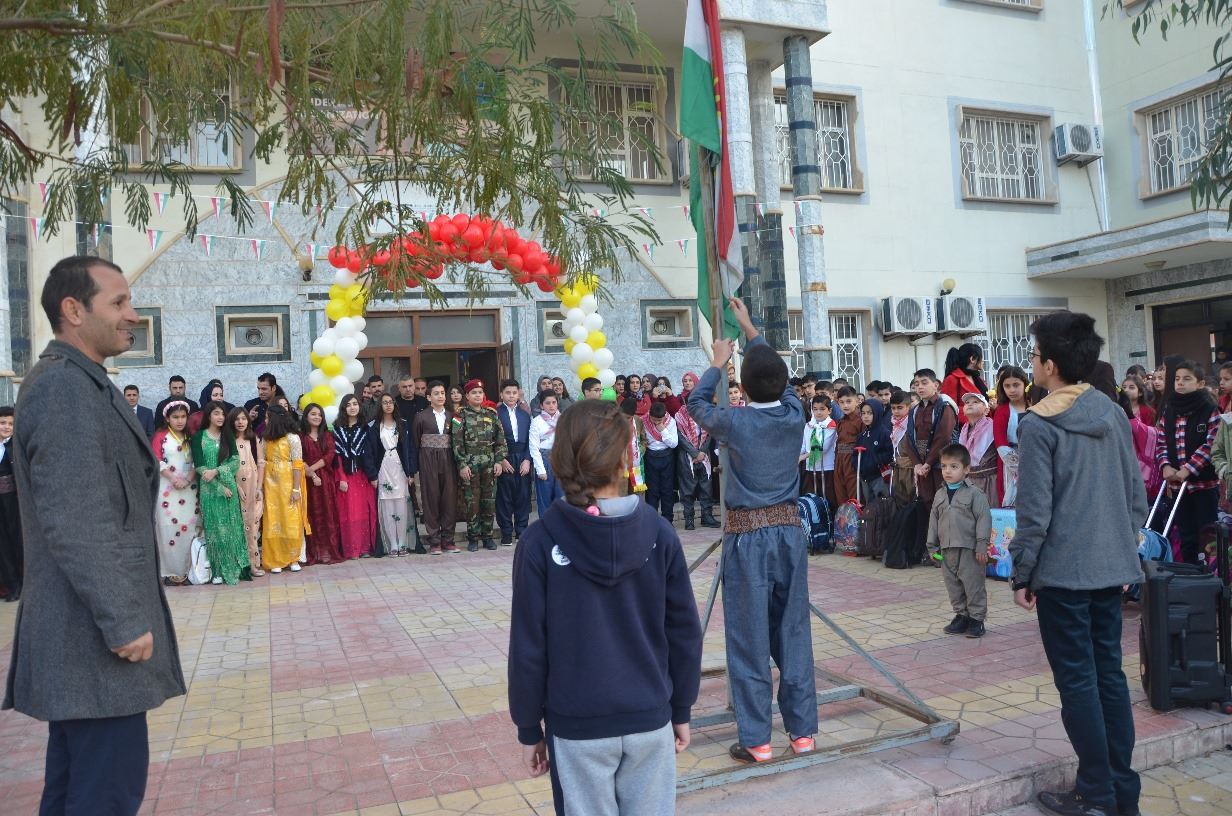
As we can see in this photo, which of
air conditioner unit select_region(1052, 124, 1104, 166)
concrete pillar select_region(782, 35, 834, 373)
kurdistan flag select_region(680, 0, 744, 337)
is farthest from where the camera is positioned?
air conditioner unit select_region(1052, 124, 1104, 166)

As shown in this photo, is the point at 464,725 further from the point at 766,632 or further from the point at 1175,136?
the point at 1175,136

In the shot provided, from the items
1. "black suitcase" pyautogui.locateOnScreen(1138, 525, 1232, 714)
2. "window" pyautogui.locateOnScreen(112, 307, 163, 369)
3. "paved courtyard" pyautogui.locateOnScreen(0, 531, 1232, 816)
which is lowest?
"paved courtyard" pyautogui.locateOnScreen(0, 531, 1232, 816)

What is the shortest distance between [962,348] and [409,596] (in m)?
6.02

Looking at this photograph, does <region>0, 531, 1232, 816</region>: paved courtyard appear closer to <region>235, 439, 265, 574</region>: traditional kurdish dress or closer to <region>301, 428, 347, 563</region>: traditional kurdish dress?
<region>235, 439, 265, 574</region>: traditional kurdish dress

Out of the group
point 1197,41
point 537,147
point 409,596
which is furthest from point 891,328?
point 537,147

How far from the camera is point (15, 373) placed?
36.1 feet

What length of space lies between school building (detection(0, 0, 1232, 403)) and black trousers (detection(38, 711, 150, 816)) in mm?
9927

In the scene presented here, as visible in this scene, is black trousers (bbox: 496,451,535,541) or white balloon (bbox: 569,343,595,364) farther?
white balloon (bbox: 569,343,595,364)

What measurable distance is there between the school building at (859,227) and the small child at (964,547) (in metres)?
7.13

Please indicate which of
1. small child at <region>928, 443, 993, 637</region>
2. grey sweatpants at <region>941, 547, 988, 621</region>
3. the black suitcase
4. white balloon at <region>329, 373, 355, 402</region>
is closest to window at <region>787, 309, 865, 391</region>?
white balloon at <region>329, 373, 355, 402</region>

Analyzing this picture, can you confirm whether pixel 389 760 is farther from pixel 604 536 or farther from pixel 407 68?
pixel 407 68

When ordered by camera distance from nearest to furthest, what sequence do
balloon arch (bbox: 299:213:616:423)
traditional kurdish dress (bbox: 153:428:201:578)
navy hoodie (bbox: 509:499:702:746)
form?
navy hoodie (bbox: 509:499:702:746)
traditional kurdish dress (bbox: 153:428:201:578)
balloon arch (bbox: 299:213:616:423)

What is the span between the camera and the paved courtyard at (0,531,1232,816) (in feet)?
12.9

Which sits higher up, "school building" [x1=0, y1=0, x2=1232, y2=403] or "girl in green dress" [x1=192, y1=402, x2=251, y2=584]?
"school building" [x1=0, y1=0, x2=1232, y2=403]
